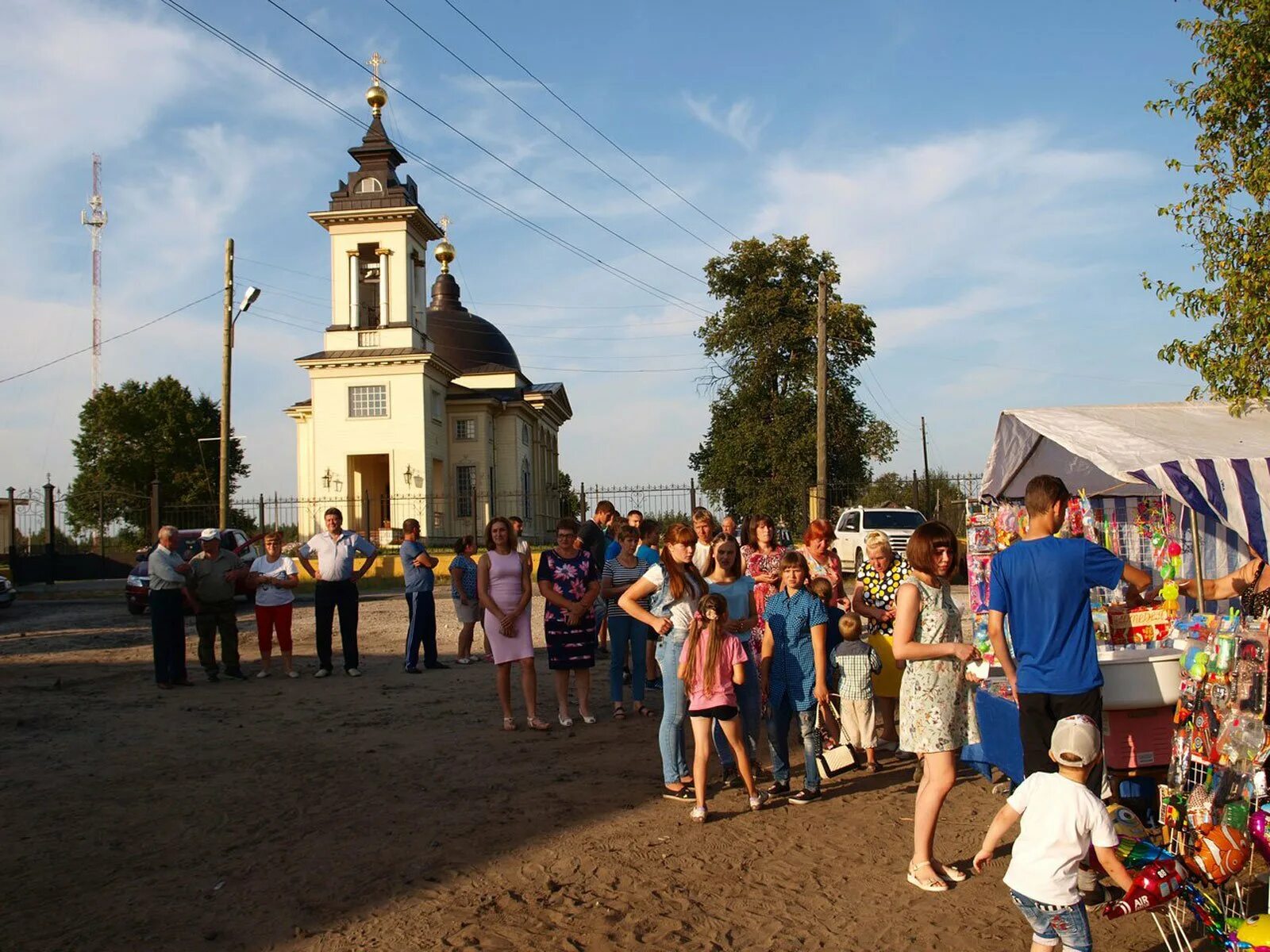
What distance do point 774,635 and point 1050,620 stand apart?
2.36 meters

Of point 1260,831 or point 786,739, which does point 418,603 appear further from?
point 1260,831

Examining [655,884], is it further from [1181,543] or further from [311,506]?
[311,506]

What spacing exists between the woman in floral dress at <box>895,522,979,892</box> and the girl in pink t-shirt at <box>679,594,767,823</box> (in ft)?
4.42

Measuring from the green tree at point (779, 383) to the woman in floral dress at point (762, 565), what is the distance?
29454mm

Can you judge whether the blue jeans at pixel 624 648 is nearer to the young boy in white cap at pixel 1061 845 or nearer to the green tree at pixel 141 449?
the young boy in white cap at pixel 1061 845

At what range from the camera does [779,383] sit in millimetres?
40719

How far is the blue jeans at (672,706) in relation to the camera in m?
6.73

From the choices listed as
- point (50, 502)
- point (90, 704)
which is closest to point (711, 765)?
point (90, 704)

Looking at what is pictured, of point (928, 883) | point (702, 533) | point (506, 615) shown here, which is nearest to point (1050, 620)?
point (928, 883)

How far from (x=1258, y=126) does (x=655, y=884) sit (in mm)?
9609

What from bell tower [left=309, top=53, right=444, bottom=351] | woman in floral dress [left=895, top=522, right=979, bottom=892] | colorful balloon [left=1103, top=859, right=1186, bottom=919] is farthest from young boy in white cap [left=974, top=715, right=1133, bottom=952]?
bell tower [left=309, top=53, right=444, bottom=351]

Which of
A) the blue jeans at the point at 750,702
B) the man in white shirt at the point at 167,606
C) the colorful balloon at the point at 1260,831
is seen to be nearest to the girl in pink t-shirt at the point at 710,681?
the blue jeans at the point at 750,702

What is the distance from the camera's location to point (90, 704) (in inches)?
437

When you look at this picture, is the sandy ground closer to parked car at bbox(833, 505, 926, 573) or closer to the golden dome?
parked car at bbox(833, 505, 926, 573)
